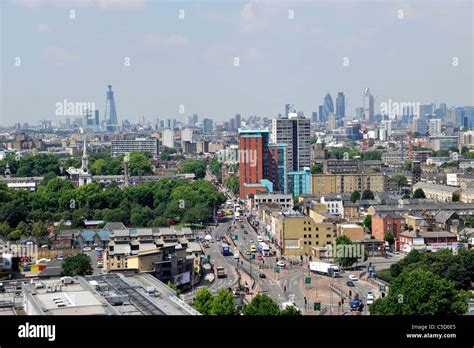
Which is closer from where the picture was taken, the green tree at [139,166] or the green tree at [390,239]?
the green tree at [390,239]

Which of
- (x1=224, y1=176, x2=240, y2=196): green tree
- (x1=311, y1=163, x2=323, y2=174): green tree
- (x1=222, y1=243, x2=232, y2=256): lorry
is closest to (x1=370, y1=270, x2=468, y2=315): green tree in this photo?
(x1=222, y1=243, x2=232, y2=256): lorry

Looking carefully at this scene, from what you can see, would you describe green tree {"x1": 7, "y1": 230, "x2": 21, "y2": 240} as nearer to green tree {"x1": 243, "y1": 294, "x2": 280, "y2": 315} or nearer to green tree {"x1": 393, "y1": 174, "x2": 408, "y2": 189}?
green tree {"x1": 243, "y1": 294, "x2": 280, "y2": 315}

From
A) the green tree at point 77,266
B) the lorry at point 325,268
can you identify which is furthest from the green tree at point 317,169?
the green tree at point 77,266

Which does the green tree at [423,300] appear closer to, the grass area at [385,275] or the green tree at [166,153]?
the grass area at [385,275]

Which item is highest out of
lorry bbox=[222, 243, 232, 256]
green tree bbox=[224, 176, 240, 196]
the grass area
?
green tree bbox=[224, 176, 240, 196]

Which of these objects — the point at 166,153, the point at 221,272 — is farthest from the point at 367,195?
the point at 166,153

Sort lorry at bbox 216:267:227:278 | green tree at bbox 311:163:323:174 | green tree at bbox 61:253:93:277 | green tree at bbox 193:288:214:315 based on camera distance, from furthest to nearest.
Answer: green tree at bbox 311:163:323:174, lorry at bbox 216:267:227:278, green tree at bbox 61:253:93:277, green tree at bbox 193:288:214:315

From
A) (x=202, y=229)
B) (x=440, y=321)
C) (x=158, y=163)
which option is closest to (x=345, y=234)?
(x=202, y=229)
